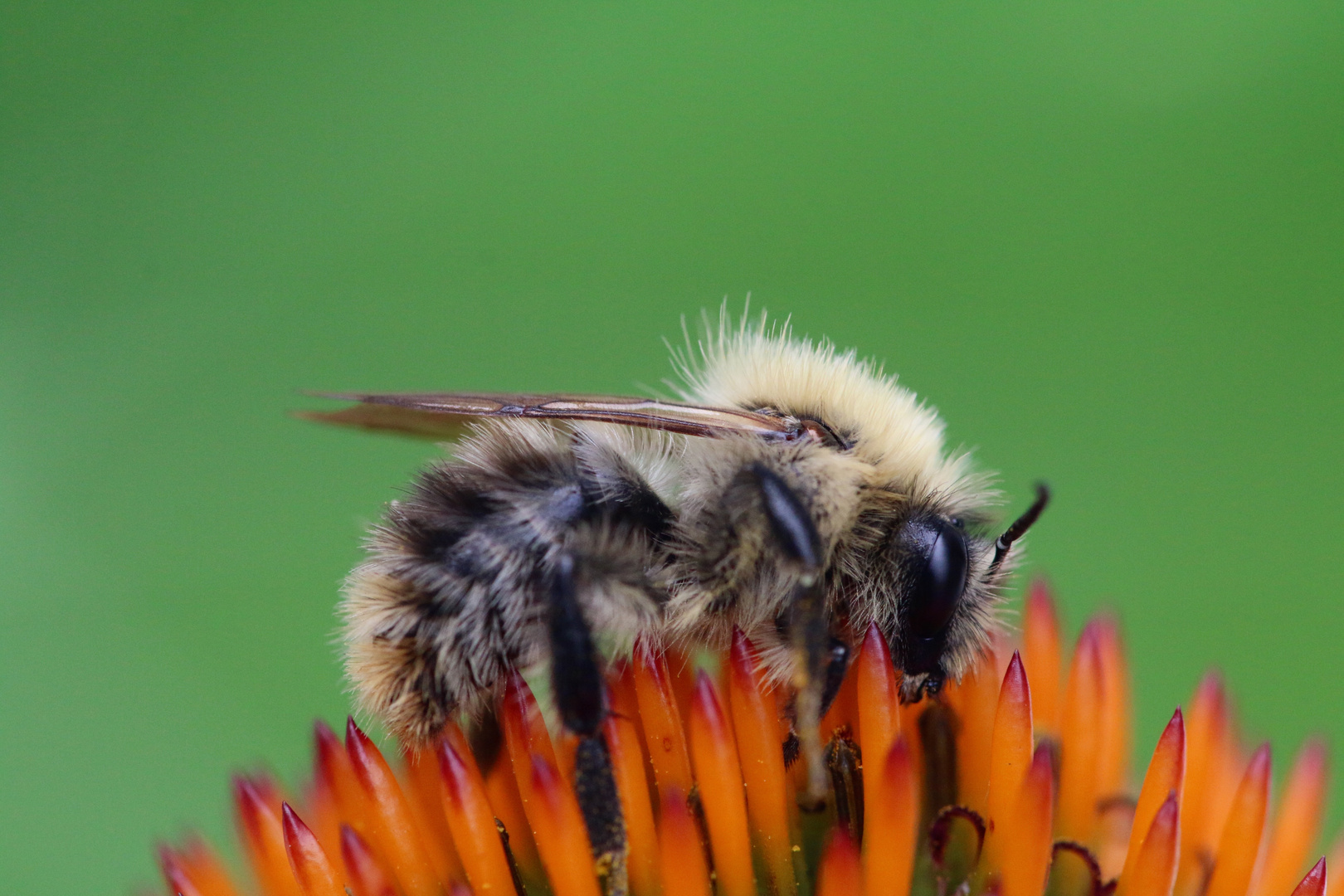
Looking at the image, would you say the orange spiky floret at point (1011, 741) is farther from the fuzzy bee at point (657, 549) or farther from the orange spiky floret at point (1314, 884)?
the orange spiky floret at point (1314, 884)

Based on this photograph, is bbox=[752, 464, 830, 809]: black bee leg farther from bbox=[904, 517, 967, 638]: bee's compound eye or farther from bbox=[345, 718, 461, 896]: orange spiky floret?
bbox=[345, 718, 461, 896]: orange spiky floret

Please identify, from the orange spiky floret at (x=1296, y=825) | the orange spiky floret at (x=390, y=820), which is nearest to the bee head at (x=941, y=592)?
the orange spiky floret at (x=1296, y=825)

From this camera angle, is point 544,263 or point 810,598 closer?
point 810,598

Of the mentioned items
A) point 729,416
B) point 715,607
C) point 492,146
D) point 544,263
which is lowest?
point 715,607

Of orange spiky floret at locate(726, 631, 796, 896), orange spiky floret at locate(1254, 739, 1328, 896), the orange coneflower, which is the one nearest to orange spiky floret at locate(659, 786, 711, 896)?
the orange coneflower

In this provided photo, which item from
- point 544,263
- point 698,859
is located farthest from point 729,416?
point 544,263

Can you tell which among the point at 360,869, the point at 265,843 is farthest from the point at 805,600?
the point at 265,843

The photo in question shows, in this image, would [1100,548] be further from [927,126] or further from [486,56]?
[486,56]
